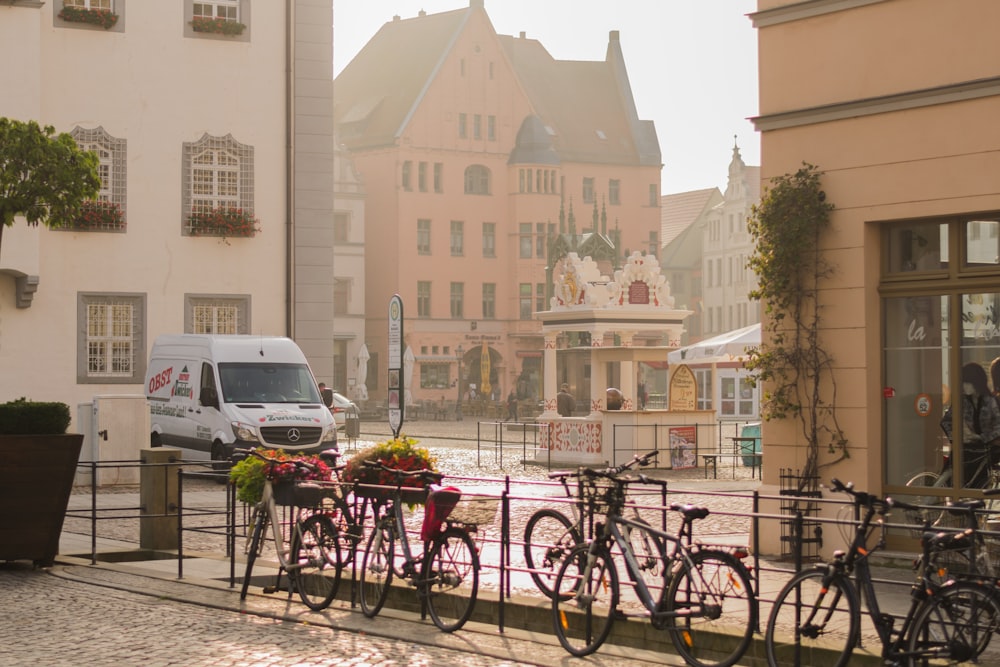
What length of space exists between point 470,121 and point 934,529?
3108 inches

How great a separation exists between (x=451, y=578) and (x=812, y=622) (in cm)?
279

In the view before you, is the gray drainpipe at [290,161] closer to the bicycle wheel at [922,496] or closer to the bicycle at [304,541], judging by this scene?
the bicycle at [304,541]

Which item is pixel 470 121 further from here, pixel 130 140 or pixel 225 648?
pixel 225 648

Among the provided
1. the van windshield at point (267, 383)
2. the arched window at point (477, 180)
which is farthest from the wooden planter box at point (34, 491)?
the arched window at point (477, 180)

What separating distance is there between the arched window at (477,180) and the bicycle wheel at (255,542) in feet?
245

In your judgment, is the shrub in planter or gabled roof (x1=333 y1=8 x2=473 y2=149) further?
gabled roof (x1=333 y1=8 x2=473 y2=149)

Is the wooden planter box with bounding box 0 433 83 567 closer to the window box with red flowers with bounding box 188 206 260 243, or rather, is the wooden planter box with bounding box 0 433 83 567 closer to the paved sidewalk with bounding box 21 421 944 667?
the paved sidewalk with bounding box 21 421 944 667

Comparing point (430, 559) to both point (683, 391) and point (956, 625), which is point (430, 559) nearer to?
point (956, 625)

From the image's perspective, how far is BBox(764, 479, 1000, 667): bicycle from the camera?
7.88 metres

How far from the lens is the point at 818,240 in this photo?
13906 mm

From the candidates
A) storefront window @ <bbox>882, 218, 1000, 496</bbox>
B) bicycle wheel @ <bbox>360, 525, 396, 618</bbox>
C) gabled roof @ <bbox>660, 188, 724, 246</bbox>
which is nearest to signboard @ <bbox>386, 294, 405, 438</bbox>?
storefront window @ <bbox>882, 218, 1000, 496</bbox>

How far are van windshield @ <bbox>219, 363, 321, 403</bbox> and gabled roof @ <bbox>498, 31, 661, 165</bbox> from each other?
213 ft

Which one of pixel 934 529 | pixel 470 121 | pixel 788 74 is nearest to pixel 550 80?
pixel 470 121

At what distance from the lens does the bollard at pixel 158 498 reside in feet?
50.2
